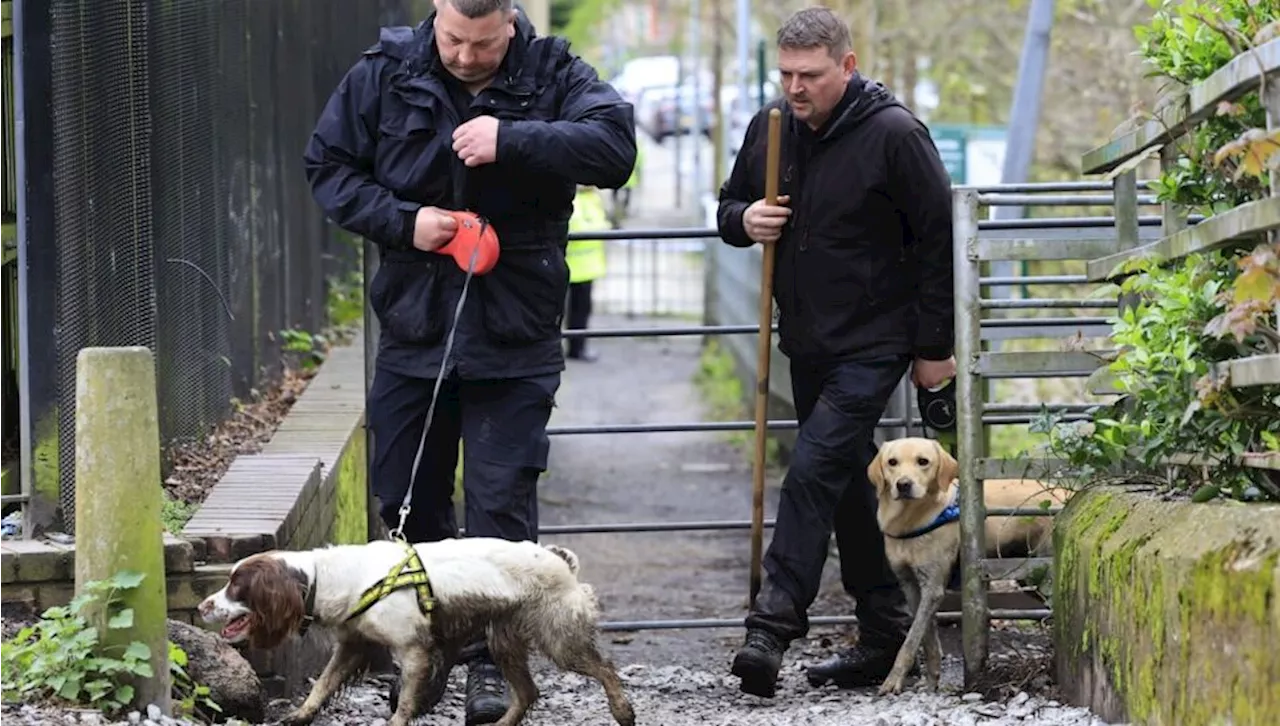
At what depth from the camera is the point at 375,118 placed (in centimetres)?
627

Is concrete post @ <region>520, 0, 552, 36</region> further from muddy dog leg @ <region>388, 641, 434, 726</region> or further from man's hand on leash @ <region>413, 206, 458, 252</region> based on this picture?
muddy dog leg @ <region>388, 641, 434, 726</region>

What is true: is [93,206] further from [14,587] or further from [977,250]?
[977,250]

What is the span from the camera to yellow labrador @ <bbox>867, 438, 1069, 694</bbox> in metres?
6.80

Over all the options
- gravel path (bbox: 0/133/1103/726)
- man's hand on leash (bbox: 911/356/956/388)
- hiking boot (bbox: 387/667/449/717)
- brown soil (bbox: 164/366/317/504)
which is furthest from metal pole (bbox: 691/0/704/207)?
hiking boot (bbox: 387/667/449/717)

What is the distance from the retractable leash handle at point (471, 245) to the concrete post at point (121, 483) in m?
1.22

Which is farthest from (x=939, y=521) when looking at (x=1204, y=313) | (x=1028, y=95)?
(x=1028, y=95)

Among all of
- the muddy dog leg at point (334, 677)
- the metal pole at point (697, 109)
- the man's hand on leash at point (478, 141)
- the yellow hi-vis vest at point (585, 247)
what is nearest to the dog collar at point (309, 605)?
the muddy dog leg at point (334, 677)

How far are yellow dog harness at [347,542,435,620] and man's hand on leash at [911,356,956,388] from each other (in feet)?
6.37

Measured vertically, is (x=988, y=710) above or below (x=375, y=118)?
below

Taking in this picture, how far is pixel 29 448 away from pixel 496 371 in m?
1.33

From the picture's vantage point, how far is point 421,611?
556 centimetres

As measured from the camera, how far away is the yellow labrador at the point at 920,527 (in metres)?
6.80

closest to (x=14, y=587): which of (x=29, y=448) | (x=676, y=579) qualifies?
(x=29, y=448)

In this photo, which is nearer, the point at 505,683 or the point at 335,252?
the point at 505,683
